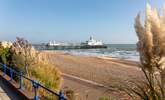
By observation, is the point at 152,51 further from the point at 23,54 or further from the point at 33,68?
the point at 23,54

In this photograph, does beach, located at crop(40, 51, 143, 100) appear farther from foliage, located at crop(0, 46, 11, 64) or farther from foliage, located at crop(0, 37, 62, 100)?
foliage, located at crop(0, 46, 11, 64)

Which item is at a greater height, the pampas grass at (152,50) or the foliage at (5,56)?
the pampas grass at (152,50)

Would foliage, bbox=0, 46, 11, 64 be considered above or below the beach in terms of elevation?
above

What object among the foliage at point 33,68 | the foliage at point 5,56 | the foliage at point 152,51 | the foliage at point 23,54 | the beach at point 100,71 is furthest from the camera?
the beach at point 100,71

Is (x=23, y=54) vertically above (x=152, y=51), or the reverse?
(x=152, y=51)

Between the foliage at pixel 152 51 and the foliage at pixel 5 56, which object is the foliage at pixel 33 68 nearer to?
the foliage at pixel 5 56

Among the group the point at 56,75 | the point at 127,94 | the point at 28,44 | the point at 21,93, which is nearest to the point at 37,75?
the point at 56,75

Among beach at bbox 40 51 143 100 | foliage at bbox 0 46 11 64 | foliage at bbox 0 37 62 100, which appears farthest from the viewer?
beach at bbox 40 51 143 100

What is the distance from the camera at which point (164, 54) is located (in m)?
4.66

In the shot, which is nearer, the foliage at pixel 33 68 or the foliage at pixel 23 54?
the foliage at pixel 33 68

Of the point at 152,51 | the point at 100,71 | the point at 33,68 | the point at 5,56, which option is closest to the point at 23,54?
the point at 33,68

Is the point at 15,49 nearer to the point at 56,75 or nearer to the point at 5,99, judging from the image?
the point at 56,75

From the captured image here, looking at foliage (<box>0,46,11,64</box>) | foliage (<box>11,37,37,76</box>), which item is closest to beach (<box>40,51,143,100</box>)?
foliage (<box>11,37,37,76</box>)

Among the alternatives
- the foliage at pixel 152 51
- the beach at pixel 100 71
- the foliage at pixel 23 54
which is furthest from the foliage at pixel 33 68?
the foliage at pixel 152 51
